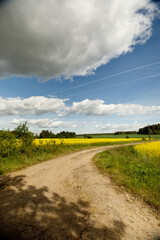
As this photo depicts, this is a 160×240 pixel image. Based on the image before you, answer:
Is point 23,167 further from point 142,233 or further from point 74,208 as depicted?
point 142,233

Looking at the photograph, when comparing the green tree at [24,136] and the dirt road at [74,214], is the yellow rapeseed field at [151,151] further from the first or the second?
the green tree at [24,136]

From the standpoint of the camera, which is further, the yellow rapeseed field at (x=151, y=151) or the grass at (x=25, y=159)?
the yellow rapeseed field at (x=151, y=151)

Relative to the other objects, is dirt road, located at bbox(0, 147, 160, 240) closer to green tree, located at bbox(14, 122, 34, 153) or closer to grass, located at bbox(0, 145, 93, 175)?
grass, located at bbox(0, 145, 93, 175)

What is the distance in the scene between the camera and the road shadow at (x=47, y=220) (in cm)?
288

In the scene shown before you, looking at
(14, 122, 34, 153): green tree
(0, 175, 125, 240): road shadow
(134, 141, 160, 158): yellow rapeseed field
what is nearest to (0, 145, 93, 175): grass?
(14, 122, 34, 153): green tree

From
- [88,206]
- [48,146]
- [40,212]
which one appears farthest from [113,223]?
[48,146]

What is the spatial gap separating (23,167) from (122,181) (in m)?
7.99

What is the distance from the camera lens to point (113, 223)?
328 cm

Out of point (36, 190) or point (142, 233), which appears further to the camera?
point (36, 190)

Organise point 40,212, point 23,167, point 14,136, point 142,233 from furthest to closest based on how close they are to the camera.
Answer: point 14,136, point 23,167, point 40,212, point 142,233

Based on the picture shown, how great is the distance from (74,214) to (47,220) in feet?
2.68

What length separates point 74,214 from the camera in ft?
12.0

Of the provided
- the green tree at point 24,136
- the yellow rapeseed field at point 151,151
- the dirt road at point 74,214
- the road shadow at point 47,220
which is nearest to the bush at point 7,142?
the green tree at point 24,136

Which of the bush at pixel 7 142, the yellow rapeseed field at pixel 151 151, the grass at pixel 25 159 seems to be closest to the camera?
the grass at pixel 25 159
